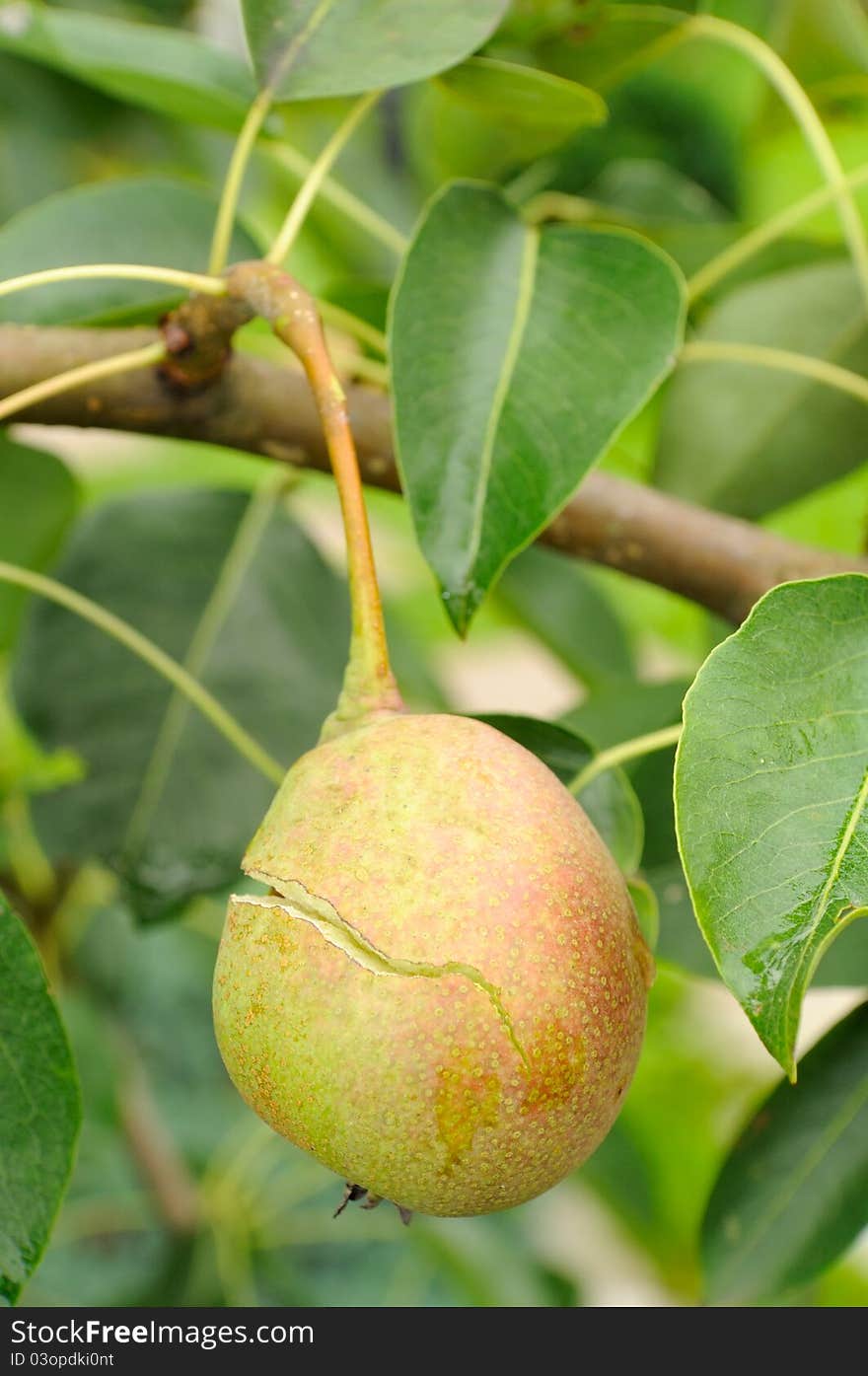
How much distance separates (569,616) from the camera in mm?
883

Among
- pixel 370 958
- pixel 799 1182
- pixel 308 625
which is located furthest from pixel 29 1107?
pixel 308 625

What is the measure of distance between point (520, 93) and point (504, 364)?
15 cm

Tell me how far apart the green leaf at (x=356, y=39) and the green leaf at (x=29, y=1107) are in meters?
0.31

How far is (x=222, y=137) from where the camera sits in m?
0.98

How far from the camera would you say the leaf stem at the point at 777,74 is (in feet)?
1.97

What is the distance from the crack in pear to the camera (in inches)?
12.7

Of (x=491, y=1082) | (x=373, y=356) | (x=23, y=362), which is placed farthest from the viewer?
(x=373, y=356)

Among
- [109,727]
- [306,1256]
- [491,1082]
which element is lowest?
[306,1256]

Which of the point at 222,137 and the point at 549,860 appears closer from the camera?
the point at 549,860

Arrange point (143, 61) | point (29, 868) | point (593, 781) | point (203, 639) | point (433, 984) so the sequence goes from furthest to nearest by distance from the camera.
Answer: point (29, 868)
point (203, 639)
point (143, 61)
point (593, 781)
point (433, 984)

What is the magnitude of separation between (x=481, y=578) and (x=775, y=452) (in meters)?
0.34

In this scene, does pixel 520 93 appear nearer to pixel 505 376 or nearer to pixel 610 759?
pixel 505 376

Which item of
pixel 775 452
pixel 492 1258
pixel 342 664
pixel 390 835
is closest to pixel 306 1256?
pixel 492 1258

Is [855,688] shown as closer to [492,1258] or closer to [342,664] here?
[342,664]
